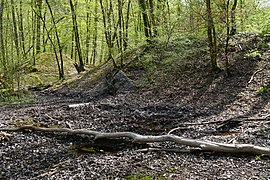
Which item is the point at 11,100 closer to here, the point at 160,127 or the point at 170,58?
the point at 170,58

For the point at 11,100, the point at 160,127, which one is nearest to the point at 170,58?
the point at 160,127

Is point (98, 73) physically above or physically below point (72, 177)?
above

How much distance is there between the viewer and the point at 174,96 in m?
13.4

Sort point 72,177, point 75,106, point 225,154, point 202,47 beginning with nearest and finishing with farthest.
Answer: point 72,177 → point 225,154 → point 75,106 → point 202,47

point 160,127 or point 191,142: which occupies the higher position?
point 191,142

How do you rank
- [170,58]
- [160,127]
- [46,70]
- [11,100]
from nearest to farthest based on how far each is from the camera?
[160,127] < [11,100] < [170,58] < [46,70]

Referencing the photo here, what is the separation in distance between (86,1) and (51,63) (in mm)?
7325

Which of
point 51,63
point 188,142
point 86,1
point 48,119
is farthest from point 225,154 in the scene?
point 51,63

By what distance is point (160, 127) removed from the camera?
9.31 m

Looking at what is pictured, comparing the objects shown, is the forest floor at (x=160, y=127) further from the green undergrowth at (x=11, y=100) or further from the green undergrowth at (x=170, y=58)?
the green undergrowth at (x=11, y=100)

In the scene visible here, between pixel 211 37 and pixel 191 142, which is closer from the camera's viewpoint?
pixel 191 142

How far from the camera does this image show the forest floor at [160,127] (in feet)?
17.8

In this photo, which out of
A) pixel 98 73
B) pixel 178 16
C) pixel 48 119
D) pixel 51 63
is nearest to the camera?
pixel 48 119

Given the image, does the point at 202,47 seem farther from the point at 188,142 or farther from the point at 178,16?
the point at 188,142
